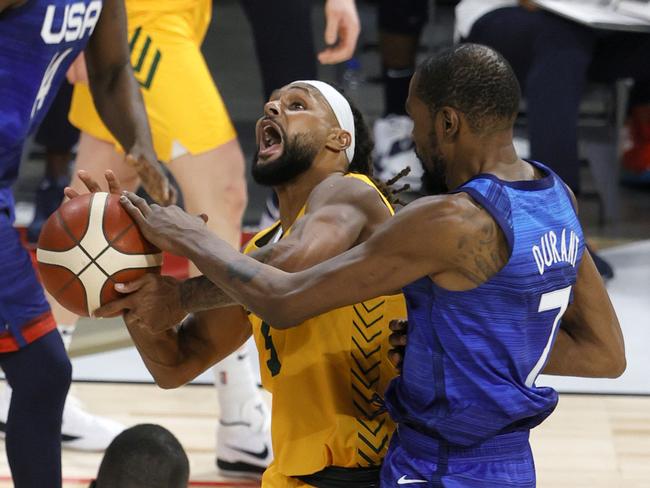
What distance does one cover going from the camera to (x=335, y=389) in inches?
123

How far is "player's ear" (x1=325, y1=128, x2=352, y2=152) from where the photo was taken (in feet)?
10.7

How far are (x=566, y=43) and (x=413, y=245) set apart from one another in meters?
4.34

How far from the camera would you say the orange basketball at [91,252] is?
9.65 ft

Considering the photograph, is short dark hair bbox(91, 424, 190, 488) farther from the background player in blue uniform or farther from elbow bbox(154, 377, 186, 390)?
the background player in blue uniform

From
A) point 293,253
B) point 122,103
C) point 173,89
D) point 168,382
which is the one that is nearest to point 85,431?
point 173,89

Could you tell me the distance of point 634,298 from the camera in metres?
6.33

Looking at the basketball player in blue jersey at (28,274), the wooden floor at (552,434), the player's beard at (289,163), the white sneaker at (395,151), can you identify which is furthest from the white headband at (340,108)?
the white sneaker at (395,151)

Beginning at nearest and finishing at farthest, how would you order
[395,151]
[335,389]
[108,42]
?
[335,389], [108,42], [395,151]

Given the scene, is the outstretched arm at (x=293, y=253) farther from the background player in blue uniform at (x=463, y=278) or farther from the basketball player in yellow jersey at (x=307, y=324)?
the background player in blue uniform at (x=463, y=278)

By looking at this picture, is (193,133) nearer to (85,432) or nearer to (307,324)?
(85,432)

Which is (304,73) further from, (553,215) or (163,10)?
(553,215)

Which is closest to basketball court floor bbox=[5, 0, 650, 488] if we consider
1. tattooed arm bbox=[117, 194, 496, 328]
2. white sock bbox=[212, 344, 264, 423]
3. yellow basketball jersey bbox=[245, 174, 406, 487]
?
white sock bbox=[212, 344, 264, 423]

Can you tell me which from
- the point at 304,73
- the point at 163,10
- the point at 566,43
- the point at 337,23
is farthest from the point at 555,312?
the point at 566,43

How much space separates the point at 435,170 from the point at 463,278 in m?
0.26
